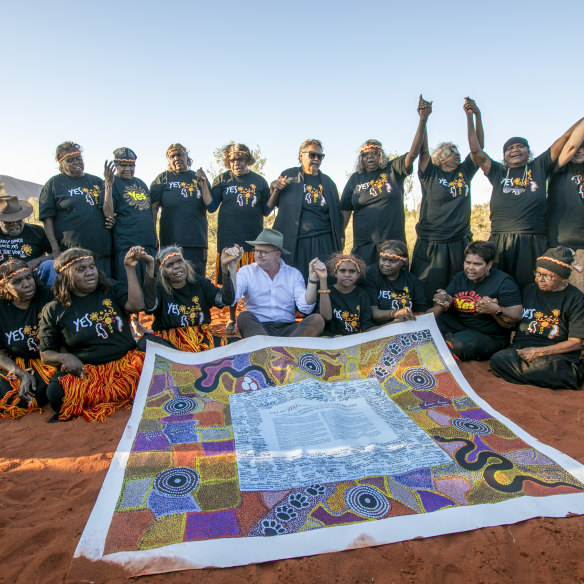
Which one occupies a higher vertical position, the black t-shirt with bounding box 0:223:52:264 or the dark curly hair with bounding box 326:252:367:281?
the black t-shirt with bounding box 0:223:52:264

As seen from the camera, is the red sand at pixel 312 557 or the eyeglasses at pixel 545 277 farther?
the eyeglasses at pixel 545 277

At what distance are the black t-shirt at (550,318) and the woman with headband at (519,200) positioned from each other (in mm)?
499

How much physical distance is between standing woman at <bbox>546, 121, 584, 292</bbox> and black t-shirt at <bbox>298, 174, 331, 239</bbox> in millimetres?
2289

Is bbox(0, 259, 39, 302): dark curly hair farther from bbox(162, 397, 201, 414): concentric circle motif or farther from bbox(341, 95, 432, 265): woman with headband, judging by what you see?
bbox(341, 95, 432, 265): woman with headband

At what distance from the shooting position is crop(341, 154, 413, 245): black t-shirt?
4832mm

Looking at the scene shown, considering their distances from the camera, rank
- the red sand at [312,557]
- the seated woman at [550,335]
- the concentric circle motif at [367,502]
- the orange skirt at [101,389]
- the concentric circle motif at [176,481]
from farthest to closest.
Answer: the seated woman at [550,335] < the orange skirt at [101,389] < the concentric circle motif at [176,481] < the concentric circle motif at [367,502] < the red sand at [312,557]

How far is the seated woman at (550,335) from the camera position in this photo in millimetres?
3650

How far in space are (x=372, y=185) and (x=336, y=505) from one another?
361 centimetres

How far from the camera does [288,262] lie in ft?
16.9

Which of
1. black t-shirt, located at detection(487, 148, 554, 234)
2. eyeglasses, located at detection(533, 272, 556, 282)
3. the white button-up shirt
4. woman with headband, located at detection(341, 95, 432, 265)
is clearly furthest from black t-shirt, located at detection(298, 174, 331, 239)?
eyeglasses, located at detection(533, 272, 556, 282)

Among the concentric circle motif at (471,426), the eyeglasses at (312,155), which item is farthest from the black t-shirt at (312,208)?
the concentric circle motif at (471,426)

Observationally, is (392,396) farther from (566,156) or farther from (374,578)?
(566,156)

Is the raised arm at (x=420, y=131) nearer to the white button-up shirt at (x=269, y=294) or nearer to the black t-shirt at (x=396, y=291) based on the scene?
the black t-shirt at (x=396, y=291)

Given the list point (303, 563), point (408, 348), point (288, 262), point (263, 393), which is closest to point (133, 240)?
point (288, 262)
